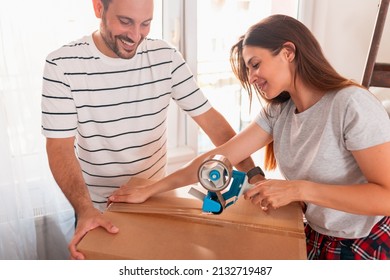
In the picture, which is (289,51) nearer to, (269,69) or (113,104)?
(269,69)

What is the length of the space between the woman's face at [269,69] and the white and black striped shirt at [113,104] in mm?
292

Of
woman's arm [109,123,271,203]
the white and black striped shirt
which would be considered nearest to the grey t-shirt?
woman's arm [109,123,271,203]

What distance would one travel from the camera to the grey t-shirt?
89 centimetres

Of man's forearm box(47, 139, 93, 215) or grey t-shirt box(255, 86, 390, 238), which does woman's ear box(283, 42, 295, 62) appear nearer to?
grey t-shirt box(255, 86, 390, 238)

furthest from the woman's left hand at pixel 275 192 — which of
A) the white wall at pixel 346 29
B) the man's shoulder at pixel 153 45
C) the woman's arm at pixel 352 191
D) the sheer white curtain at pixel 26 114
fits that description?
the white wall at pixel 346 29

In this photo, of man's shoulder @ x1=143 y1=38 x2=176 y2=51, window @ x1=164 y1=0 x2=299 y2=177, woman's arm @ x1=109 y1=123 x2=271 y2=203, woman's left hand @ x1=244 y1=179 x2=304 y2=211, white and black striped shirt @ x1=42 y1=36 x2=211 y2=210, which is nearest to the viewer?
woman's left hand @ x1=244 y1=179 x2=304 y2=211

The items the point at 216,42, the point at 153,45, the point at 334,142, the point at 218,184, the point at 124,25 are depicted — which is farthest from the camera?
the point at 216,42

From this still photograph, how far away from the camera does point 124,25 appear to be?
1.09 m

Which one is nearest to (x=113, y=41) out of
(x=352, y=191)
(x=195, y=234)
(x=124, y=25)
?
(x=124, y=25)

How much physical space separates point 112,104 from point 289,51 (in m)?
0.50

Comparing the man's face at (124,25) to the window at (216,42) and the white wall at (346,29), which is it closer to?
the window at (216,42)

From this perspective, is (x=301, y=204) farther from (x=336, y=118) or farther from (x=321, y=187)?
(x=336, y=118)
